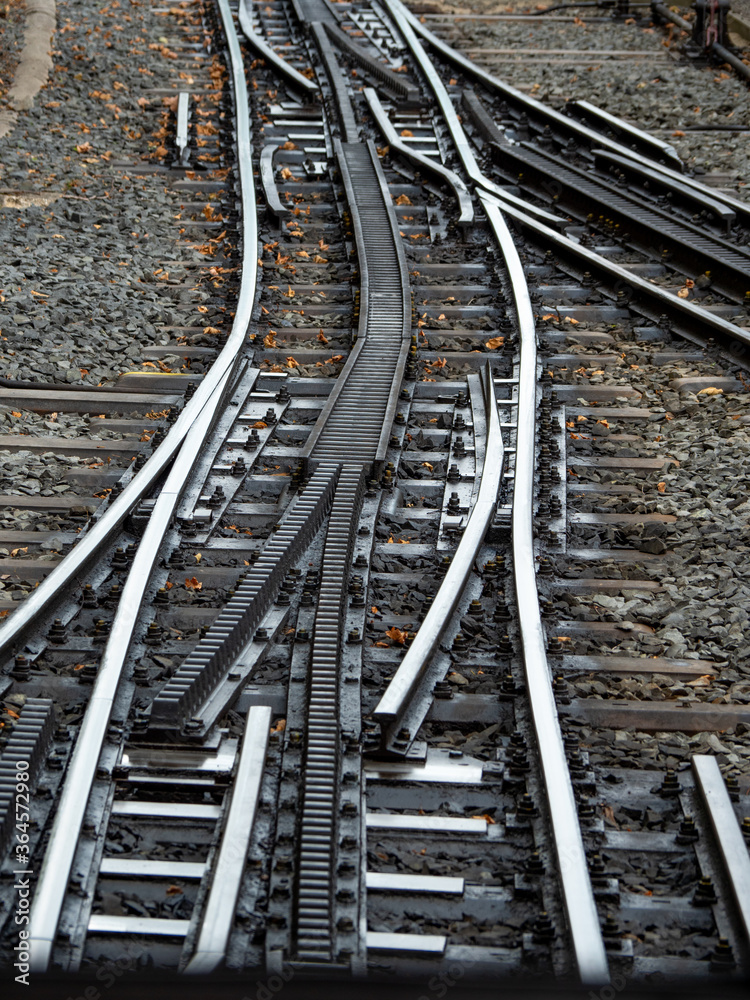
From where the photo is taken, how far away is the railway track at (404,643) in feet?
12.3

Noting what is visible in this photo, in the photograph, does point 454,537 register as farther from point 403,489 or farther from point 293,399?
point 293,399

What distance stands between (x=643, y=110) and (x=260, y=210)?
5.14m

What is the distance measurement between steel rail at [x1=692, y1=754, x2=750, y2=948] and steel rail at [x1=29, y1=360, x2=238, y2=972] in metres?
2.11

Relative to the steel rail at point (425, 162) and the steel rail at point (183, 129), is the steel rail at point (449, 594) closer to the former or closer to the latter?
the steel rail at point (425, 162)

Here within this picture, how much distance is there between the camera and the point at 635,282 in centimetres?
859

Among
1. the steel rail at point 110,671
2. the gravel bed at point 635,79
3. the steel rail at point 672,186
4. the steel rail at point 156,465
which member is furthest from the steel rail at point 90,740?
the gravel bed at point 635,79

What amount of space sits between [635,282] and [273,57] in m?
7.02

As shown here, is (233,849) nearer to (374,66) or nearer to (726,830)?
(726,830)

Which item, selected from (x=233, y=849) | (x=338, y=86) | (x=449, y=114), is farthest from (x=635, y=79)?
(x=233, y=849)

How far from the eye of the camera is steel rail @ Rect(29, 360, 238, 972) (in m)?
3.58

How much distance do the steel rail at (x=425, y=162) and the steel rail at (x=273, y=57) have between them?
0.70 meters

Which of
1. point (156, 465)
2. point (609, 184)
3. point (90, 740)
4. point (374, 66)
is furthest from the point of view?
point (374, 66)

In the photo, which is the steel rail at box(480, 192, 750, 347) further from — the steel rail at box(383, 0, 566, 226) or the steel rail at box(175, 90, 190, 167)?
the steel rail at box(175, 90, 190, 167)

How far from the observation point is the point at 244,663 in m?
4.83
